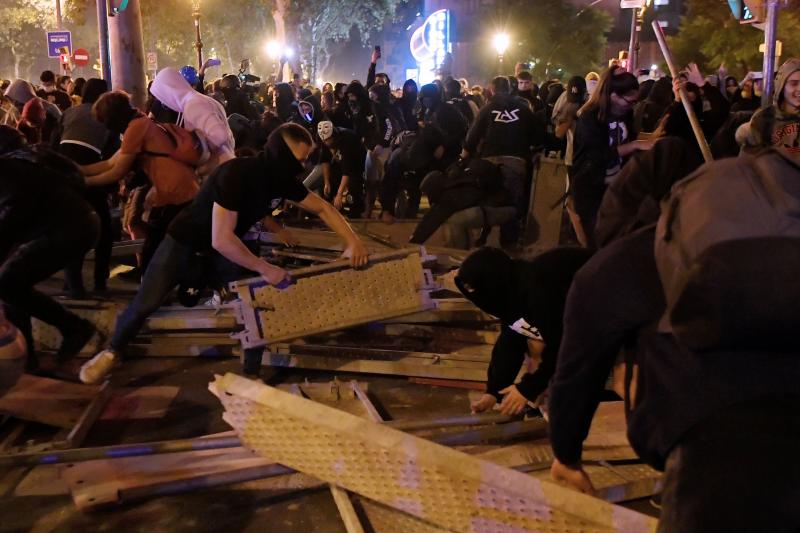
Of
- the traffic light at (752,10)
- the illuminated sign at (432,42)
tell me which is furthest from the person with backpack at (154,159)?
the illuminated sign at (432,42)

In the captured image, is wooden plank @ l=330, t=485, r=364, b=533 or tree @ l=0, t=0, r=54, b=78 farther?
tree @ l=0, t=0, r=54, b=78

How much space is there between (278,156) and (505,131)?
482 cm

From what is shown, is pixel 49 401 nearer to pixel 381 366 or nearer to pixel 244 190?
pixel 244 190

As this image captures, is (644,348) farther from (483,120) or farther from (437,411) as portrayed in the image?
(483,120)

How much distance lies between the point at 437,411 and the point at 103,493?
2167mm

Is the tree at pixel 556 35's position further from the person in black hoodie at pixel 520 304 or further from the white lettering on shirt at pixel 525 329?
the white lettering on shirt at pixel 525 329

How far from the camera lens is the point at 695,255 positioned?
1.83 metres

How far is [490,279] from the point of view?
12.7 ft

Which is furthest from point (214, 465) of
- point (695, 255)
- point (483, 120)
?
point (483, 120)

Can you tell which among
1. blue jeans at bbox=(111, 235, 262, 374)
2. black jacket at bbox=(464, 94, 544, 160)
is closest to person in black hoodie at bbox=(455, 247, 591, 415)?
blue jeans at bbox=(111, 235, 262, 374)

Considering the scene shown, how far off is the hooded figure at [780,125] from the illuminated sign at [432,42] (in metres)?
32.5

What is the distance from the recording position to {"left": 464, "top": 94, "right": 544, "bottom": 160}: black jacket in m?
9.62

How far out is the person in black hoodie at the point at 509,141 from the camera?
934cm

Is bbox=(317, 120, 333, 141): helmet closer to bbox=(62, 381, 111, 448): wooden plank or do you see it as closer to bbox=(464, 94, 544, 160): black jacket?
bbox=(464, 94, 544, 160): black jacket
